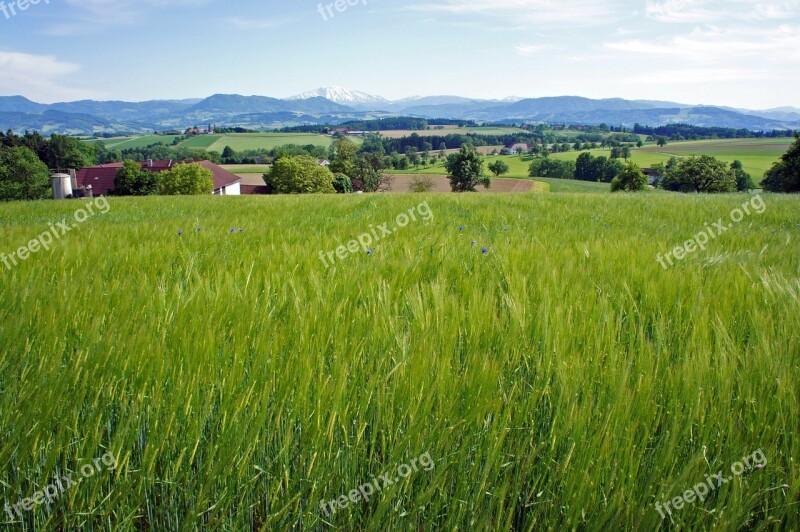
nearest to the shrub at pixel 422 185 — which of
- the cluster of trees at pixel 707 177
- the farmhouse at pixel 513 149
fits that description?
the cluster of trees at pixel 707 177

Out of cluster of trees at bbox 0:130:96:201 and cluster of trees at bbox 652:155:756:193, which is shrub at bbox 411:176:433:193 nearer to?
cluster of trees at bbox 652:155:756:193

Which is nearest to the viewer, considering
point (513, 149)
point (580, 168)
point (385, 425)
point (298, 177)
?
point (385, 425)

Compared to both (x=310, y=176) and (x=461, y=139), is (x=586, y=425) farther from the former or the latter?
(x=461, y=139)

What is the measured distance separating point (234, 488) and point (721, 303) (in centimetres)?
174

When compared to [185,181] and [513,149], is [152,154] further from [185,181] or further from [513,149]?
[513,149]

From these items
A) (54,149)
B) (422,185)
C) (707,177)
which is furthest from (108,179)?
(707,177)

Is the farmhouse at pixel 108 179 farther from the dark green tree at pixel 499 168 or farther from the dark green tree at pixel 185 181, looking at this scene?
the dark green tree at pixel 499 168

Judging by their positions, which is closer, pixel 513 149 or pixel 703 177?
pixel 703 177

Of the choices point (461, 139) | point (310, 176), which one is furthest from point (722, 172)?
point (461, 139)

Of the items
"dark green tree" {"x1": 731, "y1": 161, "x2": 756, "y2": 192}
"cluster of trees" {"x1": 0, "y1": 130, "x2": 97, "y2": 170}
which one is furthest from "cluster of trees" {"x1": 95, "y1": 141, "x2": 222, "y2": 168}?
"dark green tree" {"x1": 731, "y1": 161, "x2": 756, "y2": 192}

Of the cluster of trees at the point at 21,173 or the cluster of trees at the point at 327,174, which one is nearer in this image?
the cluster of trees at the point at 21,173

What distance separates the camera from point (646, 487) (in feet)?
2.92

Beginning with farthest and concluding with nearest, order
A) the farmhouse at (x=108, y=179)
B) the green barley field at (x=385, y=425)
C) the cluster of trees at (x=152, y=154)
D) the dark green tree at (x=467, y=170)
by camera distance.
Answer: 1. the cluster of trees at (x=152, y=154)
2. the farmhouse at (x=108, y=179)
3. the dark green tree at (x=467, y=170)
4. the green barley field at (x=385, y=425)

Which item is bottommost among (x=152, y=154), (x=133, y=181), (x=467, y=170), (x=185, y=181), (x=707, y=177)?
(x=133, y=181)
